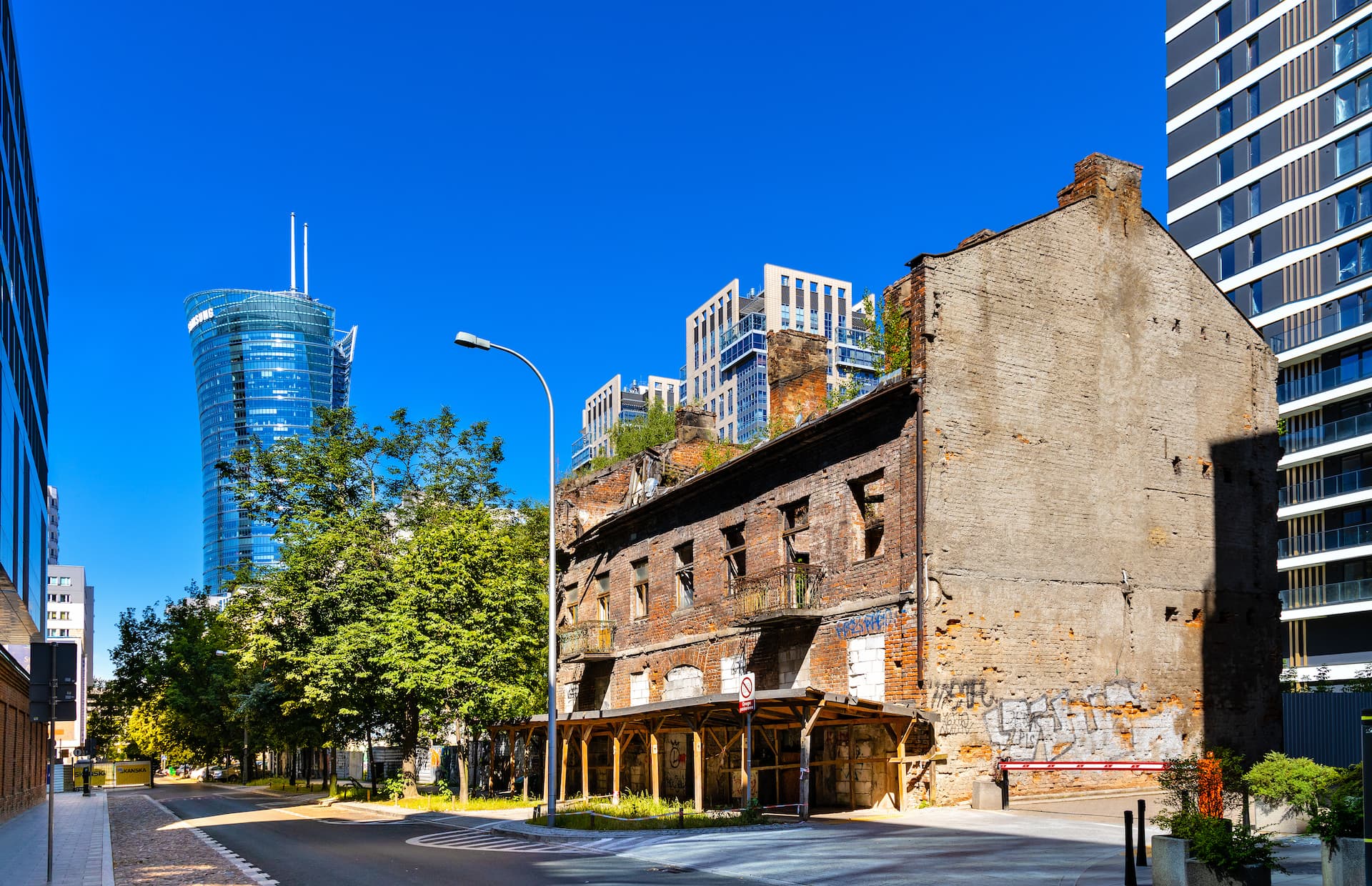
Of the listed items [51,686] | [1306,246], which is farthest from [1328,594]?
[51,686]

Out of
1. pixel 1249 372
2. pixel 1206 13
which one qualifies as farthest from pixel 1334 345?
pixel 1249 372

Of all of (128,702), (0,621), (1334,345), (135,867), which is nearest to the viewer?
(135,867)

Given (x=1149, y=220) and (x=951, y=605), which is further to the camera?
(x=1149, y=220)

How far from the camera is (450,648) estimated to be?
30812 millimetres

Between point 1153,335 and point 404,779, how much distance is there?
2549 cm

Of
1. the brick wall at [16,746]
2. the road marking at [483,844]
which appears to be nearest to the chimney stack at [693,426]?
the road marking at [483,844]

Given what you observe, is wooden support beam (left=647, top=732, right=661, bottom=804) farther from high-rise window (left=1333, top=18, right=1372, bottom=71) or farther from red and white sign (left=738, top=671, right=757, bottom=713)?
high-rise window (left=1333, top=18, right=1372, bottom=71)

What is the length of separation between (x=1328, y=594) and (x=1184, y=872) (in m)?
42.8

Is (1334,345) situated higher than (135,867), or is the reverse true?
(1334,345)

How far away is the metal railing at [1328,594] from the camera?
1795 inches

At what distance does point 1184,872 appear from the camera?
10406 millimetres

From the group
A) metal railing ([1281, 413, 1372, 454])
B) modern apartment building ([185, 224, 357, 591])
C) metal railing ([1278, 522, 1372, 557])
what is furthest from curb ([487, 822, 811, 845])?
modern apartment building ([185, 224, 357, 591])

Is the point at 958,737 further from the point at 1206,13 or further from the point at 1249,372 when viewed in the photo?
the point at 1206,13

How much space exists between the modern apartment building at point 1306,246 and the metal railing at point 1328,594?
0.21 feet
